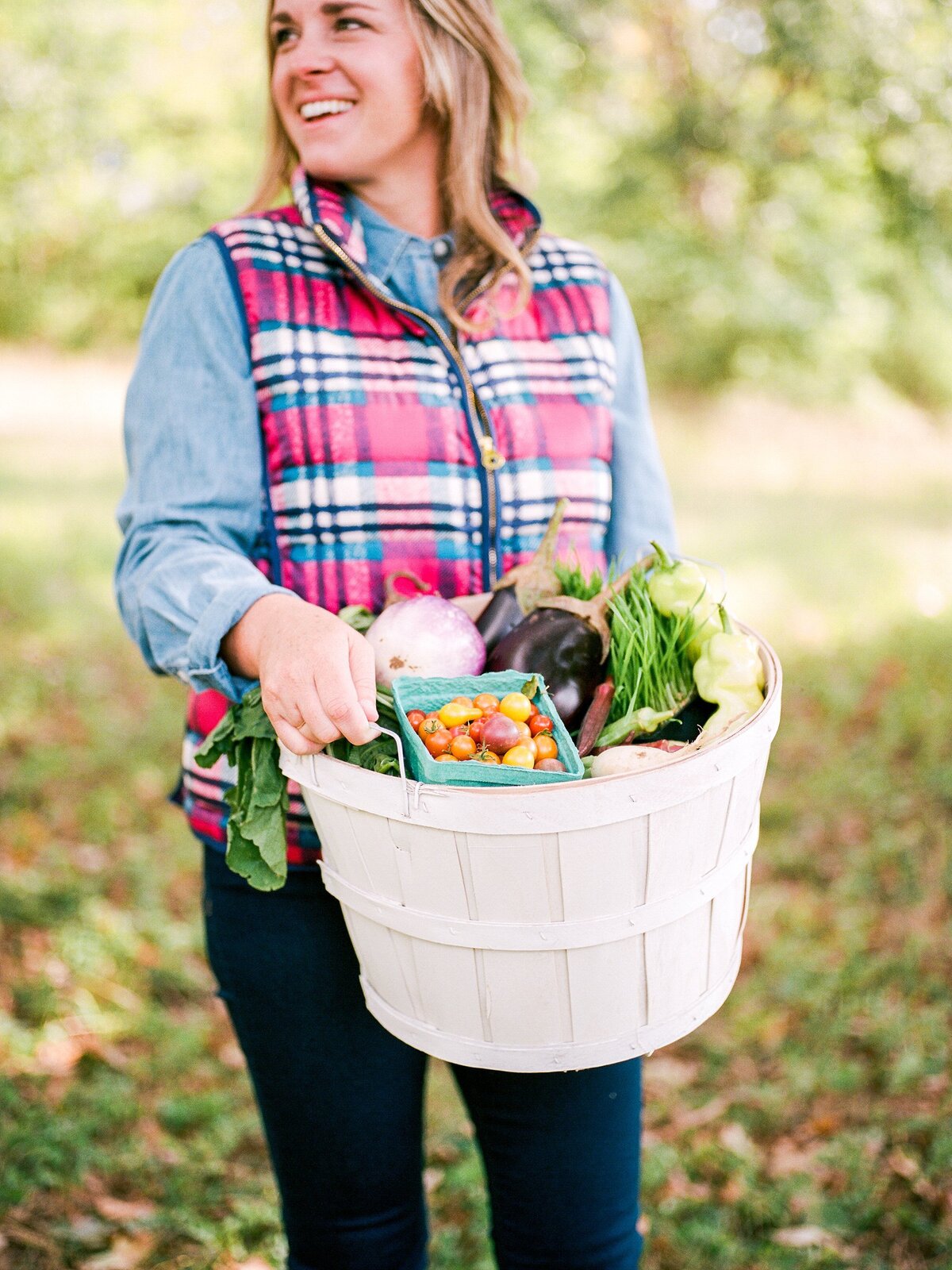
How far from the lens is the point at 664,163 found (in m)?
12.8

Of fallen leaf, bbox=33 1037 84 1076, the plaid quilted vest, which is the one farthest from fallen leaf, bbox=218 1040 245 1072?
the plaid quilted vest

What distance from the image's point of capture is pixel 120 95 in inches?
632

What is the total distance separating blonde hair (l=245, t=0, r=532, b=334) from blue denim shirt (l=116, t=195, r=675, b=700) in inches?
14.0

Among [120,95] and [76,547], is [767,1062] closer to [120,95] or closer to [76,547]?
[76,547]

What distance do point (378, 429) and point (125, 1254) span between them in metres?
2.00

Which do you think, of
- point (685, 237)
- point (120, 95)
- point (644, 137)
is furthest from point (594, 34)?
point (120, 95)

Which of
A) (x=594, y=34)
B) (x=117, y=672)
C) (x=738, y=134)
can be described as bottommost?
(x=117, y=672)

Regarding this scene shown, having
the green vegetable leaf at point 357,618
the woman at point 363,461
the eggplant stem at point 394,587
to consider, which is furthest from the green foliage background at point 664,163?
the green vegetable leaf at point 357,618

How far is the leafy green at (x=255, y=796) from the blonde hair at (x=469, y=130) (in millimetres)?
702

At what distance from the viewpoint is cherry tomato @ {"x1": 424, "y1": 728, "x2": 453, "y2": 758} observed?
122 cm

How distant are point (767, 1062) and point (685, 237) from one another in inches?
465

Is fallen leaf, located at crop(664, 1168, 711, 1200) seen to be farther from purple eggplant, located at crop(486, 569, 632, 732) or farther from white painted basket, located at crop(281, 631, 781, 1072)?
purple eggplant, located at crop(486, 569, 632, 732)

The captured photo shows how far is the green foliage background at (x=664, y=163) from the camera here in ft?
34.0

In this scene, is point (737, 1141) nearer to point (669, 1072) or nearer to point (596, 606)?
point (669, 1072)
